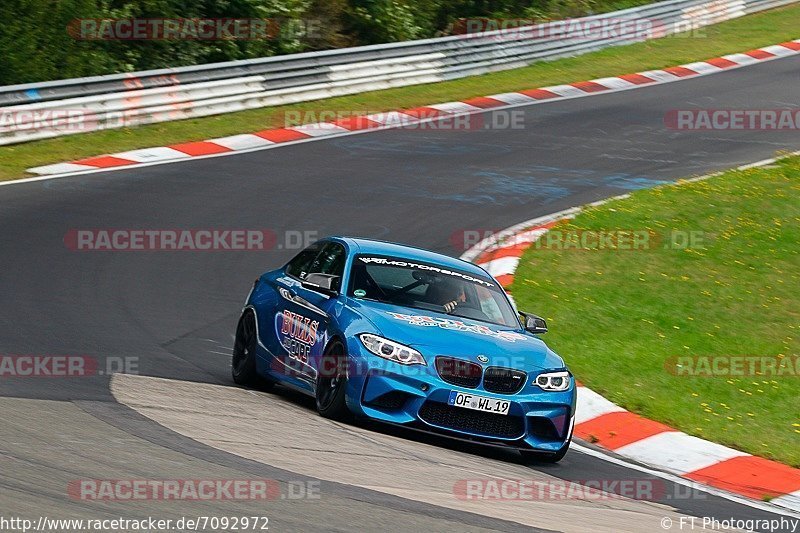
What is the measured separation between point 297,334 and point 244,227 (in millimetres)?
5935

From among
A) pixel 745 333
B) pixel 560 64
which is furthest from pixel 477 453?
pixel 560 64

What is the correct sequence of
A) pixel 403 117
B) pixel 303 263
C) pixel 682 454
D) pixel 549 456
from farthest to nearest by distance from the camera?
1. pixel 403 117
2. pixel 303 263
3. pixel 682 454
4. pixel 549 456

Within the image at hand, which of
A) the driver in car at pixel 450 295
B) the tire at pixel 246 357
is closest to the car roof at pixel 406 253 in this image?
the driver in car at pixel 450 295

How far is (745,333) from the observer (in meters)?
12.8

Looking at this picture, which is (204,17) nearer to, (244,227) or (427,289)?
(244,227)

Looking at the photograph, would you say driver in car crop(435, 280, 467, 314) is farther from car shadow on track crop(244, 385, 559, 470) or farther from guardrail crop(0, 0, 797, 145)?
guardrail crop(0, 0, 797, 145)

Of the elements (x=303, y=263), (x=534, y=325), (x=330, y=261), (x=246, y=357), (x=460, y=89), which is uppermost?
(x=330, y=261)

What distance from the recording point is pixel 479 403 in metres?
8.73

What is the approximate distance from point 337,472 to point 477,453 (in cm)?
208

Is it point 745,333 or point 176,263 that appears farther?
point 176,263

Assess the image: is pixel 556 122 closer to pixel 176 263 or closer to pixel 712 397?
pixel 176 263

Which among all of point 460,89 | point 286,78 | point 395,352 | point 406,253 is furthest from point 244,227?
point 460,89

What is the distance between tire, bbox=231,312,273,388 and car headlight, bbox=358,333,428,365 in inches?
70.1

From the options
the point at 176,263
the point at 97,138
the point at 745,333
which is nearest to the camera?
the point at 745,333
